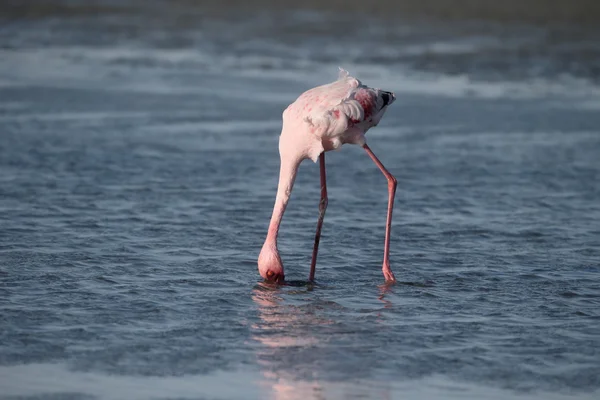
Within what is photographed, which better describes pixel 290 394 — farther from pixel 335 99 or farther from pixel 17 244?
pixel 17 244

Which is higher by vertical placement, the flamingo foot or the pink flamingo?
the pink flamingo

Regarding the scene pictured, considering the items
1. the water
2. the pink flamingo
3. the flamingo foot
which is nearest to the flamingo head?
the pink flamingo

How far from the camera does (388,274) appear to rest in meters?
8.13

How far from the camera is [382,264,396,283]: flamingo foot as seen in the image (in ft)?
26.6

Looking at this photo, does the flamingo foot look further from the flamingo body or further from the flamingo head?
the flamingo body

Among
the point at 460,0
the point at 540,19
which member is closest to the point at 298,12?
the point at 460,0

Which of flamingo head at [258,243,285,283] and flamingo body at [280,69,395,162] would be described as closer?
flamingo head at [258,243,285,283]

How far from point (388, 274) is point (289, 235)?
1553 mm

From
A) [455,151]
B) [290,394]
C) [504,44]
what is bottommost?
[290,394]

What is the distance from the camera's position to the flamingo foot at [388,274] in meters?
8.10

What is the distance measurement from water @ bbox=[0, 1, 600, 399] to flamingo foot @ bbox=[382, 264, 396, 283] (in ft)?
0.37

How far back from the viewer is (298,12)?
92.4 ft

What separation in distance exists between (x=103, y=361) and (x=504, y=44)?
1680 cm

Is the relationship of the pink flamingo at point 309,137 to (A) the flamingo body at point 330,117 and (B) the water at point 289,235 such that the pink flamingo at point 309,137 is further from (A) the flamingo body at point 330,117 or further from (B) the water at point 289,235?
(B) the water at point 289,235
